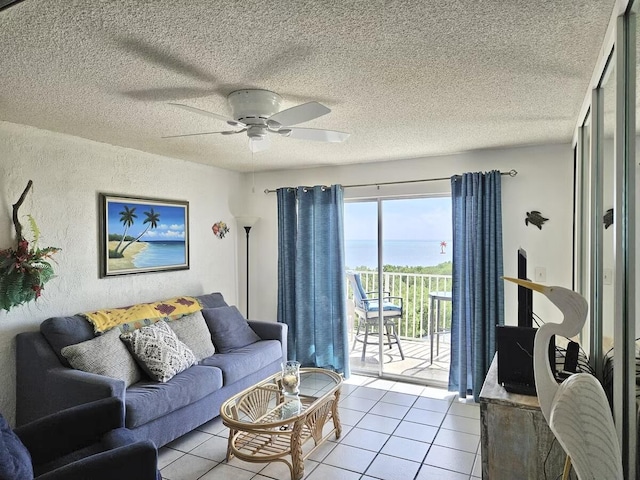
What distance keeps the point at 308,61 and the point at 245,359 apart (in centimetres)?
259

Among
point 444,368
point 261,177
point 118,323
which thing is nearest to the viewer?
point 118,323

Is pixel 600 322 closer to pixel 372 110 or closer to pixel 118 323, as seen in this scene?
pixel 372 110

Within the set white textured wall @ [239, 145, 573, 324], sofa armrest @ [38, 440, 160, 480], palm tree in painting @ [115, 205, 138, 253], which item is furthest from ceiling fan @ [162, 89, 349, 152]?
white textured wall @ [239, 145, 573, 324]

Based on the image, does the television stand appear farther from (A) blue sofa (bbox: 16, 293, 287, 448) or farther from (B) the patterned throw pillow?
(B) the patterned throw pillow

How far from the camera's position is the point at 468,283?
152 inches

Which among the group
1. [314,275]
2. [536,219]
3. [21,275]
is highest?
[536,219]

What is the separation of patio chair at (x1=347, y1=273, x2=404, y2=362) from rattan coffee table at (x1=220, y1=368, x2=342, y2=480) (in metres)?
1.42

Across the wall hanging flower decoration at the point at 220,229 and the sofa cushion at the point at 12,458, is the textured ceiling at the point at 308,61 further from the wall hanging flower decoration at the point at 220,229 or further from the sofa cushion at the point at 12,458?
the wall hanging flower decoration at the point at 220,229

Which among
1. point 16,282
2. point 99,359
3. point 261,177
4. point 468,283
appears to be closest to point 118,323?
point 99,359

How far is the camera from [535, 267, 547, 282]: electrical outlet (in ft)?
12.2

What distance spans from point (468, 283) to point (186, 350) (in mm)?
2545

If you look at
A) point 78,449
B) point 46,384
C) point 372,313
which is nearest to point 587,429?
point 78,449

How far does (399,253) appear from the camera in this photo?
4457mm

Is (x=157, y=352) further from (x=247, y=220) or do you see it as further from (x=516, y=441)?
(x=516, y=441)
